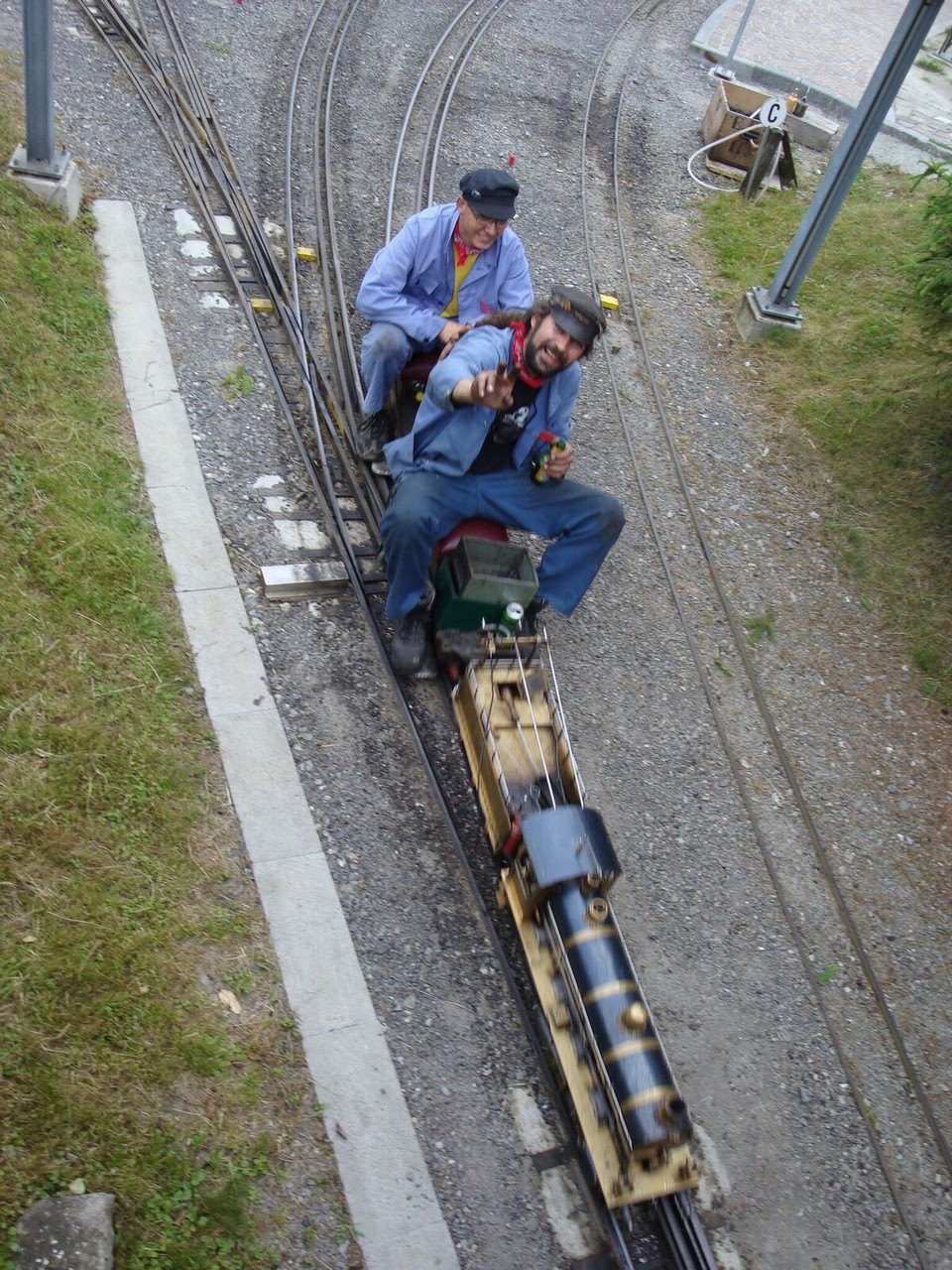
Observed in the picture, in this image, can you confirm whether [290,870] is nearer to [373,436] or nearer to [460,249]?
[373,436]

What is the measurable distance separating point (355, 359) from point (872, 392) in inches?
182

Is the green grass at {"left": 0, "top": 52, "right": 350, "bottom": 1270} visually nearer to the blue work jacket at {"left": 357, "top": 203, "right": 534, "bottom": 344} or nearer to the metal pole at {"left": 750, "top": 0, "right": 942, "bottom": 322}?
the blue work jacket at {"left": 357, "top": 203, "right": 534, "bottom": 344}

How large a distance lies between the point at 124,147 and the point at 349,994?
788cm

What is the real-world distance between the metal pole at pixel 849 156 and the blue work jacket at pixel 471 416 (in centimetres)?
481

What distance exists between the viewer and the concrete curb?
12.9 ft

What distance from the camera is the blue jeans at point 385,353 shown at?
617 centimetres

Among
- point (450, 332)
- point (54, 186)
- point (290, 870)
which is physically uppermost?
point (450, 332)

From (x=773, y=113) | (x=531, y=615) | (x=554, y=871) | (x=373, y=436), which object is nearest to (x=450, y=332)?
(x=373, y=436)

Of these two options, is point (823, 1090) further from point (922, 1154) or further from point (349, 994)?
point (349, 994)

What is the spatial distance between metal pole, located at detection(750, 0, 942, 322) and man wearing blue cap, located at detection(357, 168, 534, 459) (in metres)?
3.78

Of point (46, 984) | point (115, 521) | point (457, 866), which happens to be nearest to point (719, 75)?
point (115, 521)

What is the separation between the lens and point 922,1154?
4754mm

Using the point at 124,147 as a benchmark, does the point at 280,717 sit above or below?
below

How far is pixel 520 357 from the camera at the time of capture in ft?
16.9
